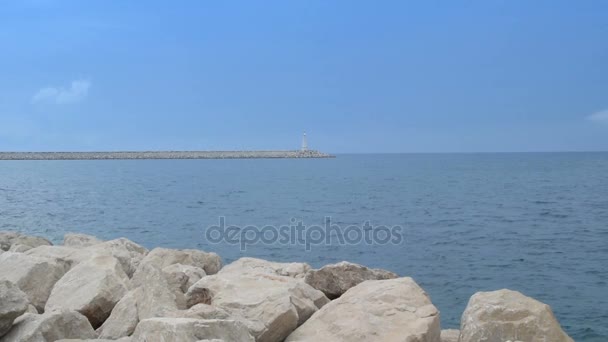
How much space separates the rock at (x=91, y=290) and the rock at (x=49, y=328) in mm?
870

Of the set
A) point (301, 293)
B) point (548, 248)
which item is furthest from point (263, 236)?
point (301, 293)

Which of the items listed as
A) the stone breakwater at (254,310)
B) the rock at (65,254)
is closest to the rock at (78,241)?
the rock at (65,254)

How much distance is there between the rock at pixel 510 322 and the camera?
6605 millimetres

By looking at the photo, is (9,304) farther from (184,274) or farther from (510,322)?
(510,322)

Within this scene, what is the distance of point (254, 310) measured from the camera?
21.6ft

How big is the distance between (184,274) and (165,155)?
150m

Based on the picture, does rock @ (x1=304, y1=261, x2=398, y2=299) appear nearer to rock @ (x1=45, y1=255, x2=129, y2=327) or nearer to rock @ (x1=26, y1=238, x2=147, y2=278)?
rock @ (x1=45, y1=255, x2=129, y2=327)

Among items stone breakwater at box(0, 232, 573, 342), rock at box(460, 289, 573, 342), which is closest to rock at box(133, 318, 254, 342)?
stone breakwater at box(0, 232, 573, 342)

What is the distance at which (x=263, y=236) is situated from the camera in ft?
77.2

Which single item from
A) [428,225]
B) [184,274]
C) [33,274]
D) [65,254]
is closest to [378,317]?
[184,274]

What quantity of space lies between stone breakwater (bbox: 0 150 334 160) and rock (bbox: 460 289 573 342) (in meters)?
149

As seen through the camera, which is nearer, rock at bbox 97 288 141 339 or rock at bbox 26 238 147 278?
rock at bbox 97 288 141 339

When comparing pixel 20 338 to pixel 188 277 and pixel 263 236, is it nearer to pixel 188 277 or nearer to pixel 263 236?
pixel 188 277

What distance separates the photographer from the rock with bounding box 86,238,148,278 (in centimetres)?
953
